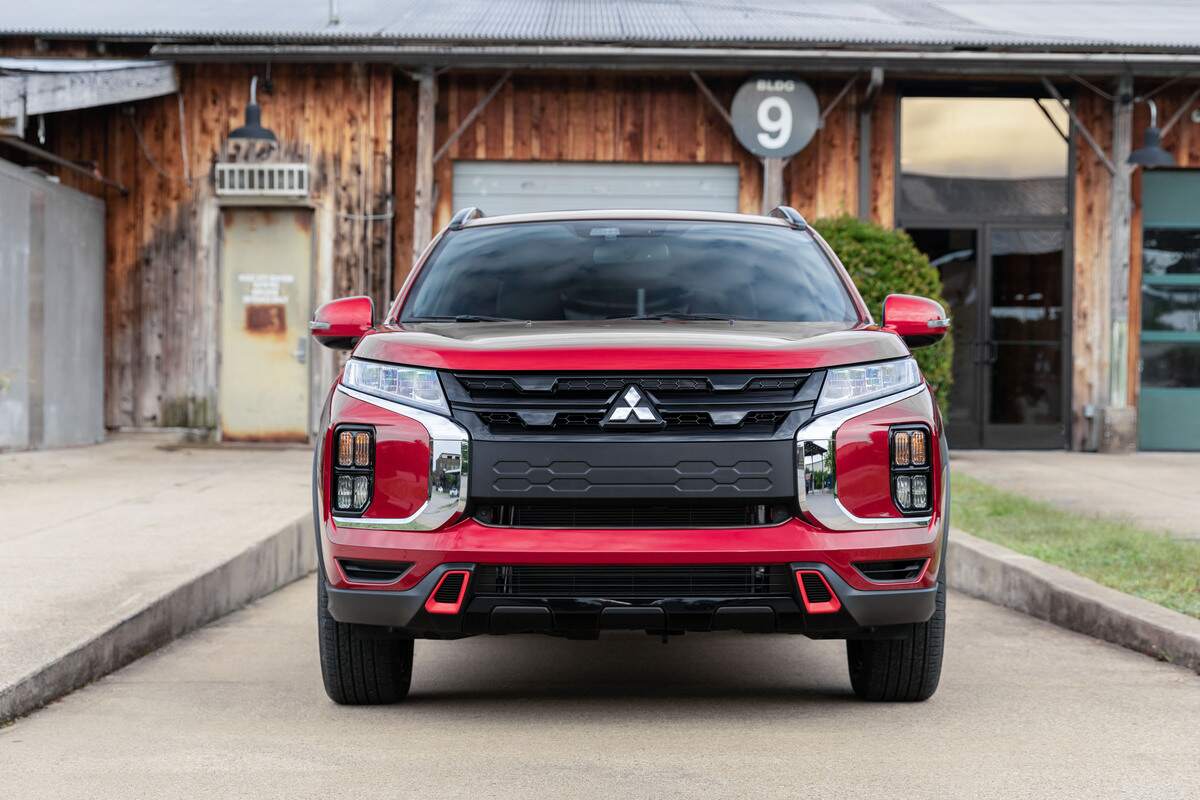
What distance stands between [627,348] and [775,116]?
1304 cm

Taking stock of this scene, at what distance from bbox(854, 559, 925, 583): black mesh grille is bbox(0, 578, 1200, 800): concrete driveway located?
496 mm

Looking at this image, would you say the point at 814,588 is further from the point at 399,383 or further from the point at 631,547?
the point at 399,383

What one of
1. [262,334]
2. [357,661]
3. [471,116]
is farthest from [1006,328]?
[357,661]

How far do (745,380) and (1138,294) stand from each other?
14710mm

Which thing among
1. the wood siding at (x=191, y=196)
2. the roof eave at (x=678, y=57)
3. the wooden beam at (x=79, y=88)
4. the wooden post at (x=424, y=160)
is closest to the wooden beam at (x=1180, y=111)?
the roof eave at (x=678, y=57)

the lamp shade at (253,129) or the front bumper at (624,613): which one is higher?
the lamp shade at (253,129)

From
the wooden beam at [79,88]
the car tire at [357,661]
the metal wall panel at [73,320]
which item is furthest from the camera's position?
the metal wall panel at [73,320]

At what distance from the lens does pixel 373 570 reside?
15.5ft

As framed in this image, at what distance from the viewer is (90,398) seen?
16.7 metres

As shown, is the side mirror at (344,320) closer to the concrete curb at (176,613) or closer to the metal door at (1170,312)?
the concrete curb at (176,613)

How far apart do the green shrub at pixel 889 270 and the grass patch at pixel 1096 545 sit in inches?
112

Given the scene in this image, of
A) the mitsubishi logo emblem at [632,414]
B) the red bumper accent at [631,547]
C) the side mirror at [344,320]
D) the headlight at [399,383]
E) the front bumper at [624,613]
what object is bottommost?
the front bumper at [624,613]

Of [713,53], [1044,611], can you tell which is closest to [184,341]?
[713,53]

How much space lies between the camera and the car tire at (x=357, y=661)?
5016 mm
